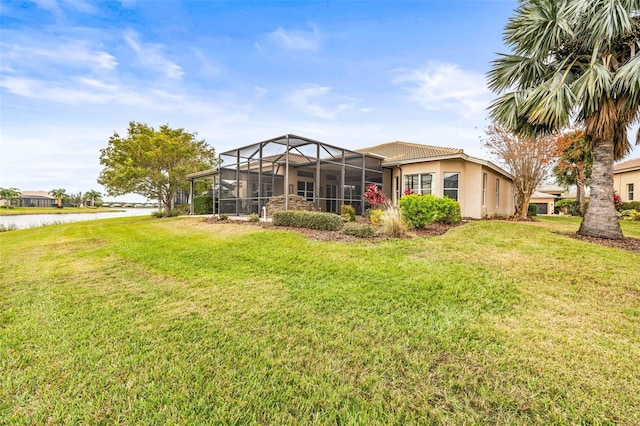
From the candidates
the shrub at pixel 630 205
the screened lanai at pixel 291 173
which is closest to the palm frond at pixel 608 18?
the screened lanai at pixel 291 173

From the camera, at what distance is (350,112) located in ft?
53.0

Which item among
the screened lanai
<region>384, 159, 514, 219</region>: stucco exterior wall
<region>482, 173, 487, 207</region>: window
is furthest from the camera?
<region>482, 173, 487, 207</region>: window

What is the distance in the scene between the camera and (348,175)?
1645cm

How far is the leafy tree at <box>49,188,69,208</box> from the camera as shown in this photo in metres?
44.1

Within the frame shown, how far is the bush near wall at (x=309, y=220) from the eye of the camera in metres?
8.73

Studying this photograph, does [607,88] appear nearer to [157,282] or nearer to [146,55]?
[157,282]

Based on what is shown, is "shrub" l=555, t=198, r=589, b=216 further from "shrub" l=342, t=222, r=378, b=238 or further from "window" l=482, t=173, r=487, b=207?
"shrub" l=342, t=222, r=378, b=238

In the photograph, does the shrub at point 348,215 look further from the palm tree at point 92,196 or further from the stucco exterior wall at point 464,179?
the palm tree at point 92,196

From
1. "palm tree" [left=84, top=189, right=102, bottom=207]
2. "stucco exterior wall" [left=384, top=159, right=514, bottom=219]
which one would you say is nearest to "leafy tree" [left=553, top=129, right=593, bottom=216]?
"stucco exterior wall" [left=384, top=159, right=514, bottom=219]

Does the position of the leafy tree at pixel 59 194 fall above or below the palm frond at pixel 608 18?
below

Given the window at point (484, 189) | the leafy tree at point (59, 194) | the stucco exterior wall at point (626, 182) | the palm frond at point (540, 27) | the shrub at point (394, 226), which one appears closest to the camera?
the palm frond at point (540, 27)

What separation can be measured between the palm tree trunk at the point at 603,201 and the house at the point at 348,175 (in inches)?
208

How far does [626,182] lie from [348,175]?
65.1 ft

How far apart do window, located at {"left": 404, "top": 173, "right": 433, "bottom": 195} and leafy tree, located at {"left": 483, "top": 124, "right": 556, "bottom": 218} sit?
4454 millimetres
